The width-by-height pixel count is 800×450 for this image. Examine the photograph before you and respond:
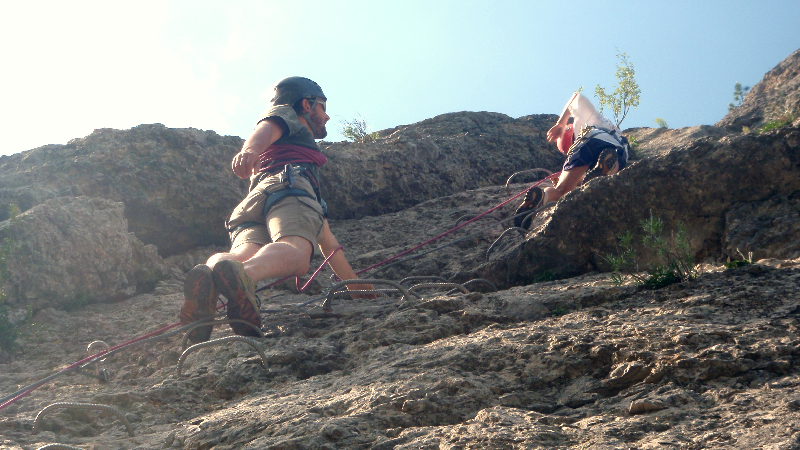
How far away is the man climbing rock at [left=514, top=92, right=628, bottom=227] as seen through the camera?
457 centimetres

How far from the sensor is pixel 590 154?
15.6ft

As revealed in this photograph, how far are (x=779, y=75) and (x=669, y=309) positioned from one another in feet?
26.0

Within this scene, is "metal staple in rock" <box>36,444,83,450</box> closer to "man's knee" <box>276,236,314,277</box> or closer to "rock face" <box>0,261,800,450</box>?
"rock face" <box>0,261,800,450</box>

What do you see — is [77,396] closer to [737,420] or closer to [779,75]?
[737,420]

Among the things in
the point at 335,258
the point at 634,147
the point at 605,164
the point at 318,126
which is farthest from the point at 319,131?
the point at 634,147

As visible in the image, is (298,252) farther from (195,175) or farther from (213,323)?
(195,175)

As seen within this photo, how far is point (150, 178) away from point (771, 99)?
24.3ft

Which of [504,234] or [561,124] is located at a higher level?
[561,124]

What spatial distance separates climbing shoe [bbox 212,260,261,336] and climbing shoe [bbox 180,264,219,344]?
41mm

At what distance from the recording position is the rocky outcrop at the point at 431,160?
245 inches

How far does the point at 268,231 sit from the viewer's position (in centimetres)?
367

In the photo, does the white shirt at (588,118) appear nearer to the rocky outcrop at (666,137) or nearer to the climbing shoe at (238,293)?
the rocky outcrop at (666,137)

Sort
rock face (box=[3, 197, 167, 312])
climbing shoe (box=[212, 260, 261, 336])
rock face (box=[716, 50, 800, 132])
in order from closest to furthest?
climbing shoe (box=[212, 260, 261, 336]) → rock face (box=[3, 197, 167, 312]) → rock face (box=[716, 50, 800, 132])

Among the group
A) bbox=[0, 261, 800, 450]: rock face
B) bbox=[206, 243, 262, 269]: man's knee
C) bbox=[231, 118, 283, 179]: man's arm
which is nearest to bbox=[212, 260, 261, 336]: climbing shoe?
bbox=[0, 261, 800, 450]: rock face
